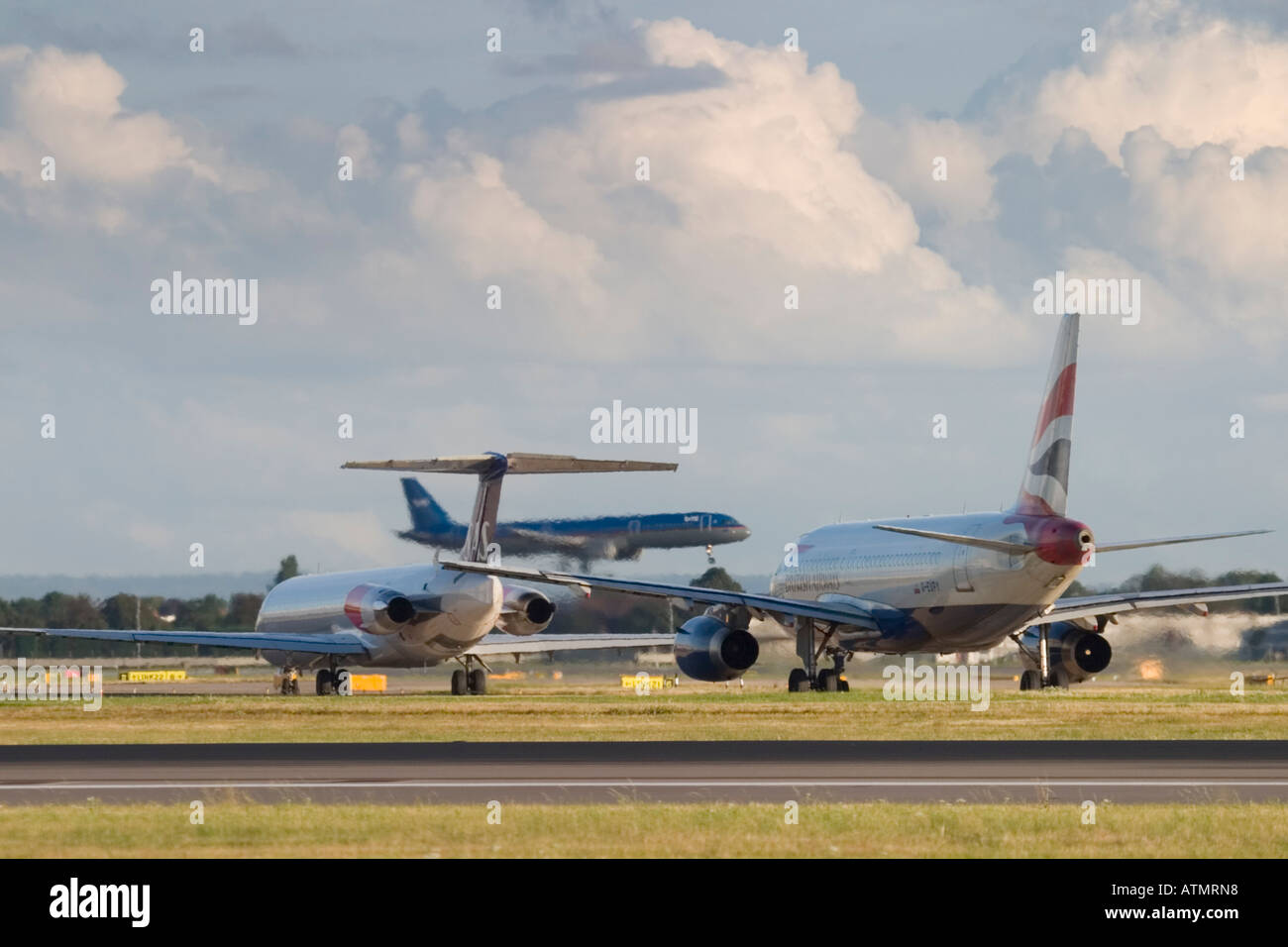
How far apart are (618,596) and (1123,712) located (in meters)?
34.7

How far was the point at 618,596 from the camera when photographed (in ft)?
243

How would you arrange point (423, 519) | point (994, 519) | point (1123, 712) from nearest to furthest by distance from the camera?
point (1123, 712), point (994, 519), point (423, 519)

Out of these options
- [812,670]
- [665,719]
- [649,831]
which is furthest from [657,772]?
[812,670]

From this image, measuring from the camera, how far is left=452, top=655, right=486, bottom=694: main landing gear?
65812mm

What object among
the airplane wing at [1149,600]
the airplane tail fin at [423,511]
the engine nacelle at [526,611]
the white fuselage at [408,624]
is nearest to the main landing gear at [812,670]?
the airplane wing at [1149,600]

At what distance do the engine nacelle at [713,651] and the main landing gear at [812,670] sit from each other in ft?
8.50

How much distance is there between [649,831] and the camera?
61.2 ft

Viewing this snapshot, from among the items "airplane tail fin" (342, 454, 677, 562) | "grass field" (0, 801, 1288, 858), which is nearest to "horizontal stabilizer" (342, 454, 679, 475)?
"airplane tail fin" (342, 454, 677, 562)

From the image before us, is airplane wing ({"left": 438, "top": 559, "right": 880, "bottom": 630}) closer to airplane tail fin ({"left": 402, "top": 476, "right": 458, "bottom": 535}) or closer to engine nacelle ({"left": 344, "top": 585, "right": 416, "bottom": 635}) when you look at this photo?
engine nacelle ({"left": 344, "top": 585, "right": 416, "bottom": 635})

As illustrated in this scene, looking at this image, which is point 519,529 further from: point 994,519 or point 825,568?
point 994,519

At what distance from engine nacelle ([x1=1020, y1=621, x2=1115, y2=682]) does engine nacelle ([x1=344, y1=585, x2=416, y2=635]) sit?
19.2 m
